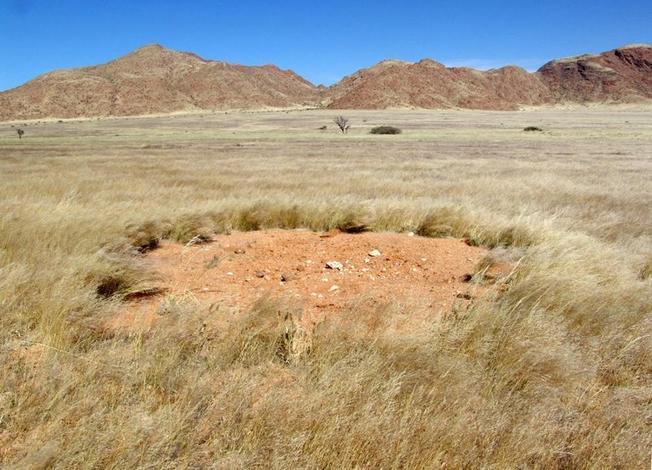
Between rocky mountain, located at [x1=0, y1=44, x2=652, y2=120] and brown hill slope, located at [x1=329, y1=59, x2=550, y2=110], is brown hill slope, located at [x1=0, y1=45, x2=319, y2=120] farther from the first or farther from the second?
brown hill slope, located at [x1=329, y1=59, x2=550, y2=110]

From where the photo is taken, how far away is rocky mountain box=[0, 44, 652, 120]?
106250 millimetres

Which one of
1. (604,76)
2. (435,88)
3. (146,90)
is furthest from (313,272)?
(604,76)

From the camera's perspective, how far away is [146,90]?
114 m

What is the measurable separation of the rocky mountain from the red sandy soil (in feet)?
328

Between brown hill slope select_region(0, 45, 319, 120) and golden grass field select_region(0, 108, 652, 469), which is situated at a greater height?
brown hill slope select_region(0, 45, 319, 120)

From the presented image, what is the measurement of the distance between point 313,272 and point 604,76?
6531 inches

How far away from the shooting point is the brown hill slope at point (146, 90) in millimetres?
103994

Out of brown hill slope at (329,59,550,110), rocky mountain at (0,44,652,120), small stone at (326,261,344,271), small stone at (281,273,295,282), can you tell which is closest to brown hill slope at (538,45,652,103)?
rocky mountain at (0,44,652,120)

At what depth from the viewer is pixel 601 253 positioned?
5574mm

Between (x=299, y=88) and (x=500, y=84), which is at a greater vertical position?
(x=299, y=88)

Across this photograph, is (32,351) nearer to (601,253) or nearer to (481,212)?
(601,253)

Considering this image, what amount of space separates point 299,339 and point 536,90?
15698 centimetres

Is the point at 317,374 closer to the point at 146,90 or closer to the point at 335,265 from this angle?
the point at 335,265

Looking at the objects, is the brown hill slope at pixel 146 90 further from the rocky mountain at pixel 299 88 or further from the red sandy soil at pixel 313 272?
the red sandy soil at pixel 313 272
